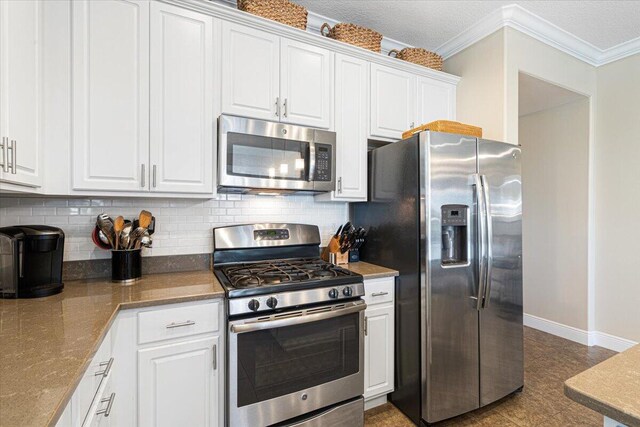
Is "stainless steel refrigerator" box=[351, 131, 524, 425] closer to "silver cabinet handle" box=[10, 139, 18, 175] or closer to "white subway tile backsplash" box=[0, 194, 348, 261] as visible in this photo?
"white subway tile backsplash" box=[0, 194, 348, 261]

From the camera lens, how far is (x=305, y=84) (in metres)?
2.14

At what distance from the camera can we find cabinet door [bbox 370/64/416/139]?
7.92 ft

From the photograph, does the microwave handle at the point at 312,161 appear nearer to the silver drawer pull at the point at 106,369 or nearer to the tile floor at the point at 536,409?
the silver drawer pull at the point at 106,369

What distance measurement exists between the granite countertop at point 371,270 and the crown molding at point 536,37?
2.10 meters

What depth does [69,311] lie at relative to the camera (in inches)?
51.0

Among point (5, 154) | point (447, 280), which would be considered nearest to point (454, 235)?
point (447, 280)

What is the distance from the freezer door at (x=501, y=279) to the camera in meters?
2.09

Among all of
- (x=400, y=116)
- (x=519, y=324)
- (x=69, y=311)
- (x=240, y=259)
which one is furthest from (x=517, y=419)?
(x=69, y=311)

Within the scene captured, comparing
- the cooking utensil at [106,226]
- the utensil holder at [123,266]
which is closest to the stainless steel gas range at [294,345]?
the utensil holder at [123,266]

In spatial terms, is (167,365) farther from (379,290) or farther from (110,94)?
(110,94)

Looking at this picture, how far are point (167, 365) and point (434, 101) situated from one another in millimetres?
2692

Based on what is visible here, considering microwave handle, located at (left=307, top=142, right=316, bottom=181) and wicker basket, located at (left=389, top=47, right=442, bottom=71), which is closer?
microwave handle, located at (left=307, top=142, right=316, bottom=181)

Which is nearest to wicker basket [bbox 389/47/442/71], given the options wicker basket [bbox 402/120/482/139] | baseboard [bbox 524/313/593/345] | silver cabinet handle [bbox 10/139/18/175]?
wicker basket [bbox 402/120/482/139]

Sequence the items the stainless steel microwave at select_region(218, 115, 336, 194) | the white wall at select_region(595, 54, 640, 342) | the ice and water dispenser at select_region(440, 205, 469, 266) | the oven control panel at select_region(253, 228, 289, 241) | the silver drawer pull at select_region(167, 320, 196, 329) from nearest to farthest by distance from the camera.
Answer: the silver drawer pull at select_region(167, 320, 196, 329) < the stainless steel microwave at select_region(218, 115, 336, 194) < the ice and water dispenser at select_region(440, 205, 469, 266) < the oven control panel at select_region(253, 228, 289, 241) < the white wall at select_region(595, 54, 640, 342)
